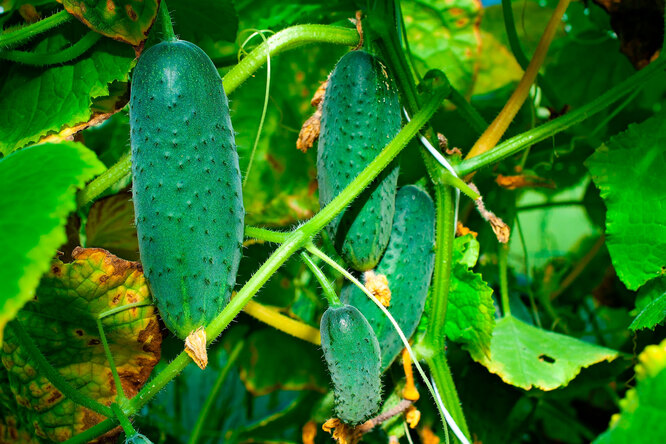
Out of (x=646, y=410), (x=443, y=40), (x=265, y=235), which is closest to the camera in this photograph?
(x=646, y=410)

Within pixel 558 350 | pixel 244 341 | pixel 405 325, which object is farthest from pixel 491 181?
pixel 244 341

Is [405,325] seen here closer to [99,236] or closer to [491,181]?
[491,181]

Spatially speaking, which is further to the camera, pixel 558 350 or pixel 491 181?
pixel 491 181

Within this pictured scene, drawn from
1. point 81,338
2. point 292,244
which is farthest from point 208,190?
point 81,338

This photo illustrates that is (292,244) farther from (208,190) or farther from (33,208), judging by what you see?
(33,208)

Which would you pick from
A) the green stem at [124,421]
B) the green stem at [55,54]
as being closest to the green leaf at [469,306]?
the green stem at [124,421]

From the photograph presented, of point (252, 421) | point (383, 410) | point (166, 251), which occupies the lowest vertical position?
point (252, 421)

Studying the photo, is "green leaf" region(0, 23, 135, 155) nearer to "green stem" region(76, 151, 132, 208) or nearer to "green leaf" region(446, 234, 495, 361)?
"green stem" region(76, 151, 132, 208)
